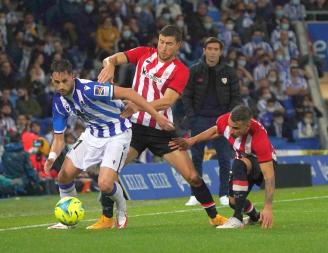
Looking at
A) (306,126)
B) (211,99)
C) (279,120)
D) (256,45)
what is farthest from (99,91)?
(256,45)

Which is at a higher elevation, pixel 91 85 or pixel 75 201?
pixel 91 85

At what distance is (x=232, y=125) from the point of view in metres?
11.3

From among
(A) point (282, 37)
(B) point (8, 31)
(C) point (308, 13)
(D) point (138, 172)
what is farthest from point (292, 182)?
(C) point (308, 13)

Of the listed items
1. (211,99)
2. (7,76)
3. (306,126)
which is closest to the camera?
(211,99)

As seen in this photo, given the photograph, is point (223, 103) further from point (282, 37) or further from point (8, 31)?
point (282, 37)

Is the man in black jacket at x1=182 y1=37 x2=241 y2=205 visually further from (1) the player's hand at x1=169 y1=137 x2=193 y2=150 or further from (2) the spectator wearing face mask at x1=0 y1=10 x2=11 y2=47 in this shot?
(2) the spectator wearing face mask at x1=0 y1=10 x2=11 y2=47

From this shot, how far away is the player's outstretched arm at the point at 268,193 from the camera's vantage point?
11367mm

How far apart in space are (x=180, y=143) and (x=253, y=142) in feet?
2.61

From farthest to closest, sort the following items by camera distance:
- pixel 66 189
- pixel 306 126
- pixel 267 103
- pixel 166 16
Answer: pixel 306 126 → pixel 166 16 → pixel 267 103 → pixel 66 189

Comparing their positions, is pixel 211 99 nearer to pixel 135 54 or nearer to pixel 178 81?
pixel 135 54

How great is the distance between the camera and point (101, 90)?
36.9ft

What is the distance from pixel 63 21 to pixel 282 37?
22.9 ft

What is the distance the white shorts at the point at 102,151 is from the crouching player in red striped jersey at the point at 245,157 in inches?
23.6

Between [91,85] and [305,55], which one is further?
[305,55]
